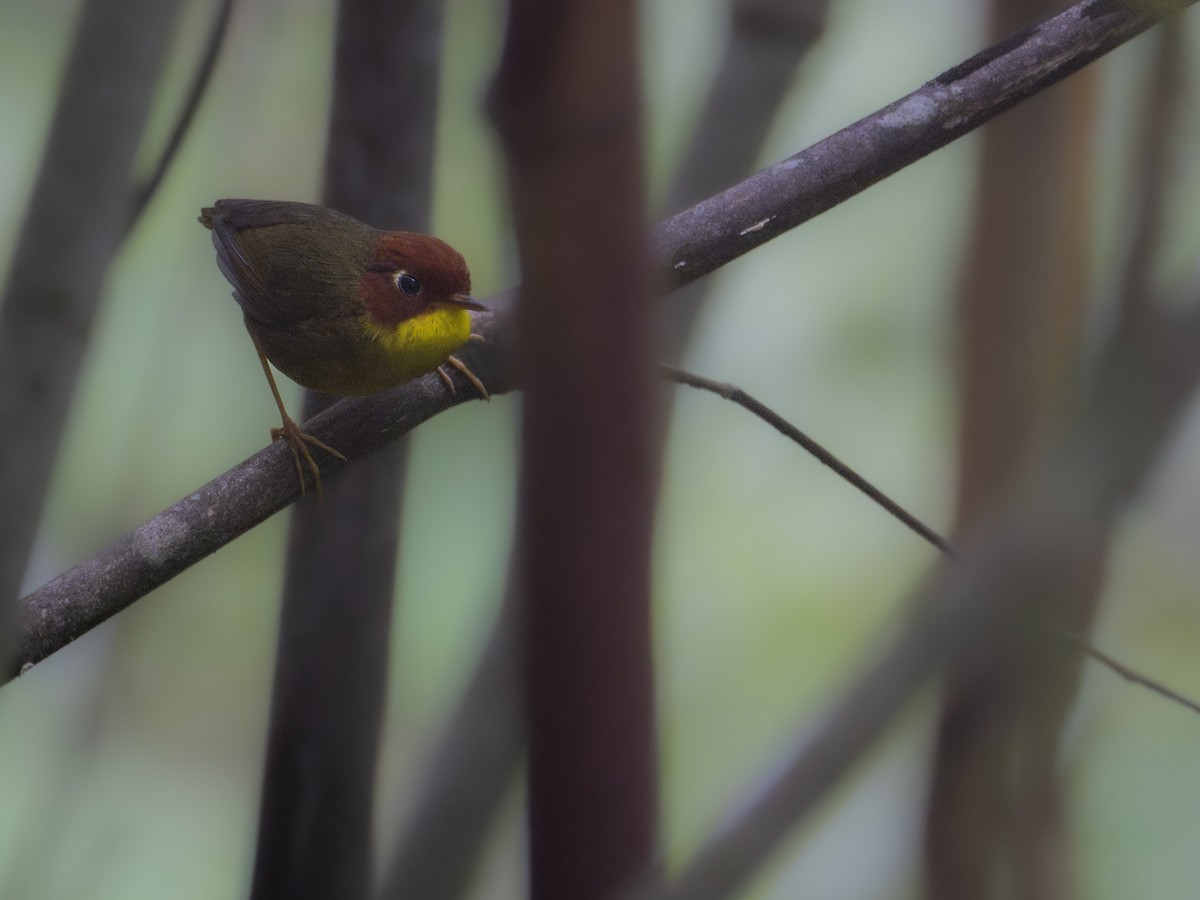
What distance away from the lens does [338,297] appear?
1253 millimetres

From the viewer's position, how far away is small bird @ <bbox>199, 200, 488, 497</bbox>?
3.74 ft

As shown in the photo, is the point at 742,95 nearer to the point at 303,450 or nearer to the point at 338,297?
the point at 338,297

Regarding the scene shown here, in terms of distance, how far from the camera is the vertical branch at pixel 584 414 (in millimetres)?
454

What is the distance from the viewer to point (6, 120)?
1644 mm

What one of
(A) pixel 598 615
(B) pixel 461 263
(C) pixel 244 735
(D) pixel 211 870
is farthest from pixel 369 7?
(D) pixel 211 870

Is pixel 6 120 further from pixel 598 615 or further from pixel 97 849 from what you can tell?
pixel 598 615

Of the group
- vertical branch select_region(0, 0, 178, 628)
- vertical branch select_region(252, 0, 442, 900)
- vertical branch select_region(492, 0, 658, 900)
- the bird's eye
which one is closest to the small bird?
the bird's eye

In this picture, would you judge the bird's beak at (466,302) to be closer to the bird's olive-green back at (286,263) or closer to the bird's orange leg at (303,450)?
the bird's olive-green back at (286,263)

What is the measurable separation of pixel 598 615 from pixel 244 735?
5.02 ft

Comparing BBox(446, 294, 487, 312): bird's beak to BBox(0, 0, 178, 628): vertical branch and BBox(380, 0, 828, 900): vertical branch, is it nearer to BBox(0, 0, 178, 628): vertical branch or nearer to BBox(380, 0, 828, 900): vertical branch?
BBox(380, 0, 828, 900): vertical branch

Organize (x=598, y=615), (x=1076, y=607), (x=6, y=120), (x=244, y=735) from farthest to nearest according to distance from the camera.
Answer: (x=244, y=735)
(x=6, y=120)
(x=1076, y=607)
(x=598, y=615)

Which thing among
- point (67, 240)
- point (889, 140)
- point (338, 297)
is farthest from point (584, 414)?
point (338, 297)

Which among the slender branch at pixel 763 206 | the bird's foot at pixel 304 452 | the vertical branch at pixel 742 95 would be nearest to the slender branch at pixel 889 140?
the slender branch at pixel 763 206

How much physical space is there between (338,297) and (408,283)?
12cm
